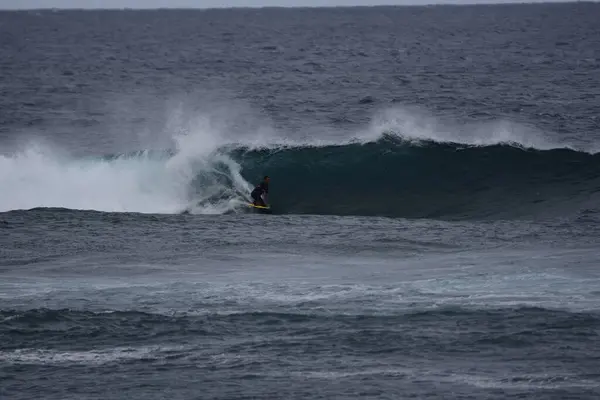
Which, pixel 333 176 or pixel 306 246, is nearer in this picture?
pixel 306 246

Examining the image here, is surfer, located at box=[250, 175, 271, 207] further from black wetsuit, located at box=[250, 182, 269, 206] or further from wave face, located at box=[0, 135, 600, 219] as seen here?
wave face, located at box=[0, 135, 600, 219]

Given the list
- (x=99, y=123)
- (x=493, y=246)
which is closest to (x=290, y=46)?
(x=99, y=123)

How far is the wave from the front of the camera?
25.7m

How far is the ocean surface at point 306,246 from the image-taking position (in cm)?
1255

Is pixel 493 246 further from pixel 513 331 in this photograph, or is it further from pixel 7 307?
pixel 7 307

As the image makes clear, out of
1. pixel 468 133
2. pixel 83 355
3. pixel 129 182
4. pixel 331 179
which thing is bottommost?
pixel 83 355

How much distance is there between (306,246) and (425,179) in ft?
27.9

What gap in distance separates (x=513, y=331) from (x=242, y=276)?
516cm

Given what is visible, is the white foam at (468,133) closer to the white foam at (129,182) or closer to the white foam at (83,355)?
the white foam at (129,182)

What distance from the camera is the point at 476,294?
1520 cm

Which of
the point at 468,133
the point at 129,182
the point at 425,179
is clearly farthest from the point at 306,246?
the point at 468,133

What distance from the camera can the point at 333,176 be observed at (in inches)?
1107

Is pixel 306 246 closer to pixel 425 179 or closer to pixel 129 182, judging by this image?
pixel 425 179

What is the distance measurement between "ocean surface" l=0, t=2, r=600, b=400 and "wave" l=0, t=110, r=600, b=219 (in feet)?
0.24
